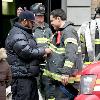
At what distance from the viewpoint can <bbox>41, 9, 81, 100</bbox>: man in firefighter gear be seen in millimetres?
8742

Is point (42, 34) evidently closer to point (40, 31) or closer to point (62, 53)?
point (40, 31)

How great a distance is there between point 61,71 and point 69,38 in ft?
1.81

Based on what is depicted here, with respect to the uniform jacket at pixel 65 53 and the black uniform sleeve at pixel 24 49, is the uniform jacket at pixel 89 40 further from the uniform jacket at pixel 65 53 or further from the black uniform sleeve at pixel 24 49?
the black uniform sleeve at pixel 24 49

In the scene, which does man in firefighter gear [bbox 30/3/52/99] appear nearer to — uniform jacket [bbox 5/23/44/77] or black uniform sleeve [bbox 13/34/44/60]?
uniform jacket [bbox 5/23/44/77]

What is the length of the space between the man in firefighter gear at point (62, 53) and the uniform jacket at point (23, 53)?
25 centimetres

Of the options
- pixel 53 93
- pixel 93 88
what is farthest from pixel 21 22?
pixel 93 88

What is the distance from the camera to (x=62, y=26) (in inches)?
355

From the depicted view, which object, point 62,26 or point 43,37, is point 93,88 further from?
point 43,37

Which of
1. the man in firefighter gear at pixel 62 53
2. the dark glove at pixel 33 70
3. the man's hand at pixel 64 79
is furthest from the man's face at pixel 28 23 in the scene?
the man's hand at pixel 64 79

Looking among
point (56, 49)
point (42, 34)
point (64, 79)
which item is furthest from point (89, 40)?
point (64, 79)

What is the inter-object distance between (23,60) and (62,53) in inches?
29.1

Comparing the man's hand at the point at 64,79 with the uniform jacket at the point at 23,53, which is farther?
the uniform jacket at the point at 23,53

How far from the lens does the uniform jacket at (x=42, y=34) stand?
1084 centimetres

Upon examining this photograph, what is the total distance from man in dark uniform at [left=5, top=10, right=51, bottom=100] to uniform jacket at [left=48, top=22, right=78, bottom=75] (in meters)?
0.21
